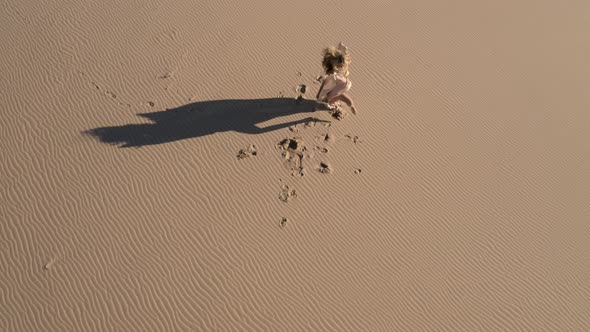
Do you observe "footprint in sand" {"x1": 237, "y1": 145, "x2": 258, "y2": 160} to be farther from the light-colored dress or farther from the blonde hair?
the blonde hair

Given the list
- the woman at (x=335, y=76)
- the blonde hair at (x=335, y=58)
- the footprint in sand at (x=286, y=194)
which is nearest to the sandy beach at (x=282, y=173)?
the footprint in sand at (x=286, y=194)

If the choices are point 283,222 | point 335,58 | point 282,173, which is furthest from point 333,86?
point 283,222

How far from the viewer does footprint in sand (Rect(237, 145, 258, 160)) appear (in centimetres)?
625

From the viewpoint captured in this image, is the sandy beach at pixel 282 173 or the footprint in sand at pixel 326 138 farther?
the footprint in sand at pixel 326 138

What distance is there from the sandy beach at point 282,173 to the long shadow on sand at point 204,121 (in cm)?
3

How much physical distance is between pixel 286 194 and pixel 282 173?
1.02 feet

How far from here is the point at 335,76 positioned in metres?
5.70

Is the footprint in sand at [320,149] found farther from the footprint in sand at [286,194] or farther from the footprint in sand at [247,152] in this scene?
the footprint in sand at [247,152]

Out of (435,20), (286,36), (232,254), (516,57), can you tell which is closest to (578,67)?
(516,57)

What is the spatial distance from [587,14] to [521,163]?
4.33m

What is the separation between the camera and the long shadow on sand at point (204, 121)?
20.5 ft

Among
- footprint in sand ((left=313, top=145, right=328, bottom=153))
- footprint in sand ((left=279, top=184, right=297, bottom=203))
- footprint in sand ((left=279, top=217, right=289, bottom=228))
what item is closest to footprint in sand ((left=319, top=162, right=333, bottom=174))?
footprint in sand ((left=313, top=145, right=328, bottom=153))

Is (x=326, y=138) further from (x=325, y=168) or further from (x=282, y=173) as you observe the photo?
(x=282, y=173)

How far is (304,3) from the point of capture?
828cm
